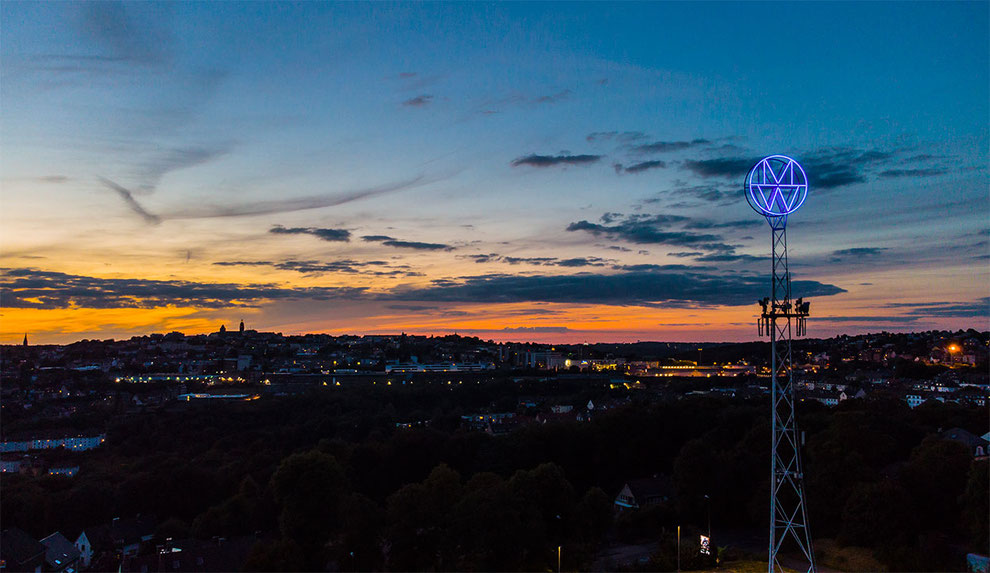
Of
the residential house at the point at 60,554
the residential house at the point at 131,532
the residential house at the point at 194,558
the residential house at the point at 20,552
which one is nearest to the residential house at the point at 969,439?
the residential house at the point at 194,558

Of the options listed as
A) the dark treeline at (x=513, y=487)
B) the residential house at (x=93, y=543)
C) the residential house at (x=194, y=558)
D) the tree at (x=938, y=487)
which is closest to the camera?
the dark treeline at (x=513, y=487)

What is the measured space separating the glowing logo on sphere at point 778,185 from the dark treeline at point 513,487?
9.39 metres

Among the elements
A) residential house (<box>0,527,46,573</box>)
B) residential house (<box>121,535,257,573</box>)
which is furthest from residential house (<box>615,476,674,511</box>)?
residential house (<box>0,527,46,573</box>)

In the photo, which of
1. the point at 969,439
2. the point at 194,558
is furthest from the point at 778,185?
the point at 969,439

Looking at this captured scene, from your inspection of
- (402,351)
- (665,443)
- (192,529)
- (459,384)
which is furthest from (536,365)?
(192,529)

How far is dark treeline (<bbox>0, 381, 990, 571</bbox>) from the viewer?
16.8 m

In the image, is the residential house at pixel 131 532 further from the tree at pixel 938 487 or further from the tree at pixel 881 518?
the tree at pixel 938 487

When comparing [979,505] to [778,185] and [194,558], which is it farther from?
[194,558]

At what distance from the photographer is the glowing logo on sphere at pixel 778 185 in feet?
36.9

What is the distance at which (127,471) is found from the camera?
2772 cm

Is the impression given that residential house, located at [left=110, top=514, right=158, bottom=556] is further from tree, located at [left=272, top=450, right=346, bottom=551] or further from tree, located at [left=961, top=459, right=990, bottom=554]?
tree, located at [left=961, top=459, right=990, bottom=554]

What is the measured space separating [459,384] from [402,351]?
3170 cm

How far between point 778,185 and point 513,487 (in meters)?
A: 11.1

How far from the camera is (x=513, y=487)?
1881 cm
